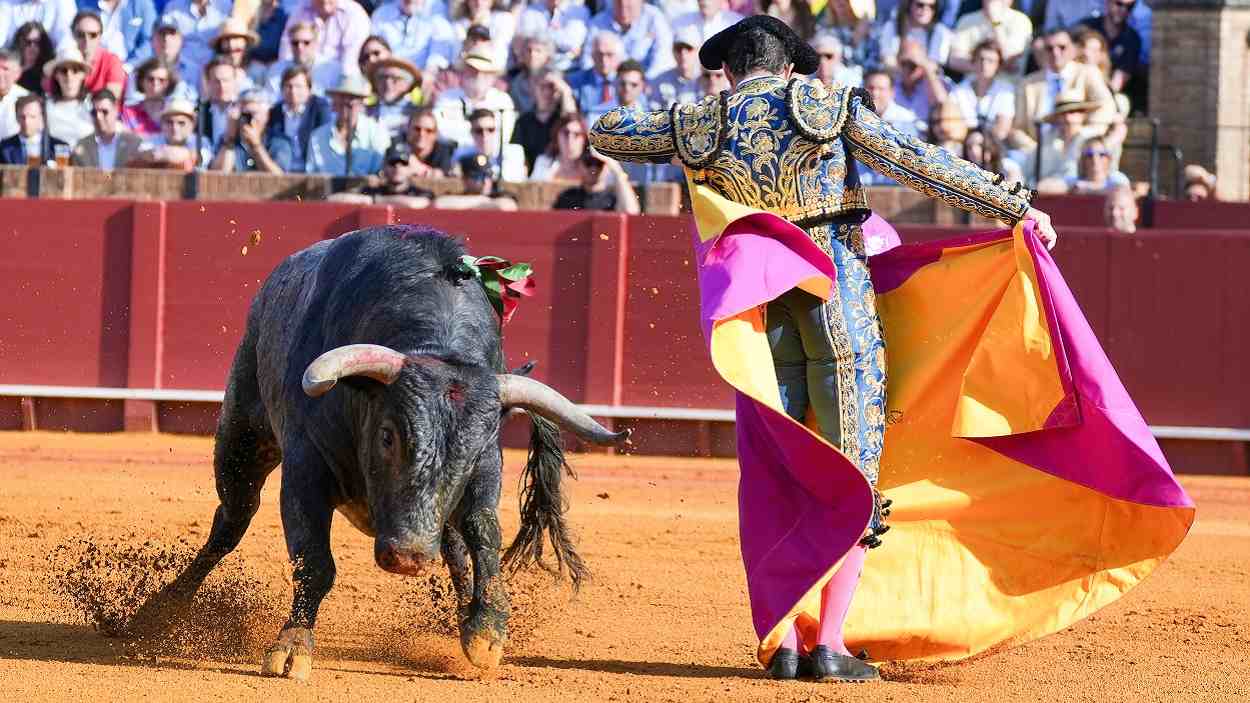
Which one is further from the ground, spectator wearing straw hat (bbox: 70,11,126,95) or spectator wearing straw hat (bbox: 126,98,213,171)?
spectator wearing straw hat (bbox: 70,11,126,95)

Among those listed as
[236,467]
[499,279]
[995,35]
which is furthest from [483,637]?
[995,35]

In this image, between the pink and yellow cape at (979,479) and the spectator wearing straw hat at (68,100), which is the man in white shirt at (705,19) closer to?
the spectator wearing straw hat at (68,100)

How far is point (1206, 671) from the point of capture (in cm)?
443

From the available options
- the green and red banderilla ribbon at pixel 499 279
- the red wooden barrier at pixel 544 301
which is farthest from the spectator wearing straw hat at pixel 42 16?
the green and red banderilla ribbon at pixel 499 279

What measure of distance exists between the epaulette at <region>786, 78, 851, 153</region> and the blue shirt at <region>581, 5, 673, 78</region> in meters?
5.92

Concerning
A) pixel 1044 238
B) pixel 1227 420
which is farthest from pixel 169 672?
pixel 1227 420

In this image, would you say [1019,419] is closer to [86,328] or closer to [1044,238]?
[1044,238]

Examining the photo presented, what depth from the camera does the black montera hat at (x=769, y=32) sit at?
409 centimetres

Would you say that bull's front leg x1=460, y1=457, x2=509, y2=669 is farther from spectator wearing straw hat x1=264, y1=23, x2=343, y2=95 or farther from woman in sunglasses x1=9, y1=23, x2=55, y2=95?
woman in sunglasses x1=9, y1=23, x2=55, y2=95

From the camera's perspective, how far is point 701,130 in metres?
4.07

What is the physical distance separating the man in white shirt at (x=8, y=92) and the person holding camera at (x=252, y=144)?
1.19 m

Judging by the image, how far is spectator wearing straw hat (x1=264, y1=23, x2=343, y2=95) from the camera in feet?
33.3

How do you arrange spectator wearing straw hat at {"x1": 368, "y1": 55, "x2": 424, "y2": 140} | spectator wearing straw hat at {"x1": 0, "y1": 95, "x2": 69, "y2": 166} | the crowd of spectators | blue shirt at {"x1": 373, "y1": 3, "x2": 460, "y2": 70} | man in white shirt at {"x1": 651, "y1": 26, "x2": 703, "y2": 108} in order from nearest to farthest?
the crowd of spectators
man in white shirt at {"x1": 651, "y1": 26, "x2": 703, "y2": 108}
spectator wearing straw hat at {"x1": 368, "y1": 55, "x2": 424, "y2": 140}
spectator wearing straw hat at {"x1": 0, "y1": 95, "x2": 69, "y2": 166}
blue shirt at {"x1": 373, "y1": 3, "x2": 460, "y2": 70}

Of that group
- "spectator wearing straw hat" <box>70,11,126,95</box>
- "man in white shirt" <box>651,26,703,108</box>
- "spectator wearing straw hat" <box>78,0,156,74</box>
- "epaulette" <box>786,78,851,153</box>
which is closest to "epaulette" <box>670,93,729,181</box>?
"epaulette" <box>786,78,851,153</box>
